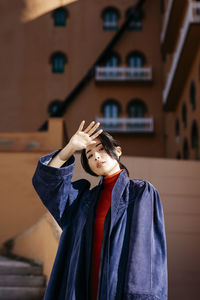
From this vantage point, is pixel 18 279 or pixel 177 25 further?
pixel 177 25

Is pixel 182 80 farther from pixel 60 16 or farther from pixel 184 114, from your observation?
pixel 60 16

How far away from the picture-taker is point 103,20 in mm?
20109

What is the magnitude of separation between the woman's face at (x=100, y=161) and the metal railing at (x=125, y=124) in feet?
50.1

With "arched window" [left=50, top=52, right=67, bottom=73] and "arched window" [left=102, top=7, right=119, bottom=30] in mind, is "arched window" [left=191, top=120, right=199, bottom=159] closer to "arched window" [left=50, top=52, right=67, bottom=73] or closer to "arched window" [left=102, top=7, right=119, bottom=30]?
"arched window" [left=50, top=52, right=67, bottom=73]

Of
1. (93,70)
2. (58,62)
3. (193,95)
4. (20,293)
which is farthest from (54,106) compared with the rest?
(20,293)

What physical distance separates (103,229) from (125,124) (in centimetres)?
1608

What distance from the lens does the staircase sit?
20.7 ft

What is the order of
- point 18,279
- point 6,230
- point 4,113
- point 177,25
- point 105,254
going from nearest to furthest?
point 105,254, point 18,279, point 6,230, point 177,25, point 4,113

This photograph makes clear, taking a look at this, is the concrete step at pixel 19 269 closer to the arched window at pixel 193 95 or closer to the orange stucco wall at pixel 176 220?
the orange stucco wall at pixel 176 220

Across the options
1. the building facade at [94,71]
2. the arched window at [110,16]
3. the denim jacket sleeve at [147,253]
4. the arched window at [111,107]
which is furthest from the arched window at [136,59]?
the denim jacket sleeve at [147,253]

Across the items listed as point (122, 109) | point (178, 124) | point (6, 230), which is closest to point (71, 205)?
point (6, 230)

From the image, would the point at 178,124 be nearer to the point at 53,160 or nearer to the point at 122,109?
the point at 122,109

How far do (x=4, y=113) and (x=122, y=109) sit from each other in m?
5.73

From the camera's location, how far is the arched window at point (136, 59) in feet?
64.8
